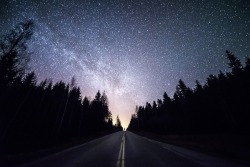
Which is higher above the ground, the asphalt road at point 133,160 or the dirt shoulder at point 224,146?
the dirt shoulder at point 224,146

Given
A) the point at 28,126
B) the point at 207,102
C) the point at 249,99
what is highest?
the point at 207,102

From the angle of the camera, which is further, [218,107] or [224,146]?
[218,107]

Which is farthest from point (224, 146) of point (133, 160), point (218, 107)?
point (218, 107)

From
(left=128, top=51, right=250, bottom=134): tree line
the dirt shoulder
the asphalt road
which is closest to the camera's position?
the asphalt road

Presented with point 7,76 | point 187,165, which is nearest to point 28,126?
point 7,76

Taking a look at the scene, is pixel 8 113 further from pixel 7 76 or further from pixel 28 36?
pixel 28 36

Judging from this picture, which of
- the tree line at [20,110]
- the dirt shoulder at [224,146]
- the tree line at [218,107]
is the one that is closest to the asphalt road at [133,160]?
the dirt shoulder at [224,146]

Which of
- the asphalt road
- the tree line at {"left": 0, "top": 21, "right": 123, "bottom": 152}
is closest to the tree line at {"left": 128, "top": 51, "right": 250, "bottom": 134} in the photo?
the asphalt road

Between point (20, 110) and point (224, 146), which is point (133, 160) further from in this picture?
point (20, 110)

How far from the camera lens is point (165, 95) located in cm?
6575

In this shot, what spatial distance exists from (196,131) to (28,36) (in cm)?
4885

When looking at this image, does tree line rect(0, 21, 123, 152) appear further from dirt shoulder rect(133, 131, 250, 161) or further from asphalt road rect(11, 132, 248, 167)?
dirt shoulder rect(133, 131, 250, 161)

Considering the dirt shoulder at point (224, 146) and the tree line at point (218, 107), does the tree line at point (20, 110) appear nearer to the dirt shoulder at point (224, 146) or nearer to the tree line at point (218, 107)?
the dirt shoulder at point (224, 146)

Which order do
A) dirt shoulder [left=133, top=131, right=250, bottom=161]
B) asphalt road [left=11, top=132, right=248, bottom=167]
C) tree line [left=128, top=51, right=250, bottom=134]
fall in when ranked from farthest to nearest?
tree line [left=128, top=51, right=250, bottom=134] < dirt shoulder [left=133, top=131, right=250, bottom=161] < asphalt road [left=11, top=132, right=248, bottom=167]
